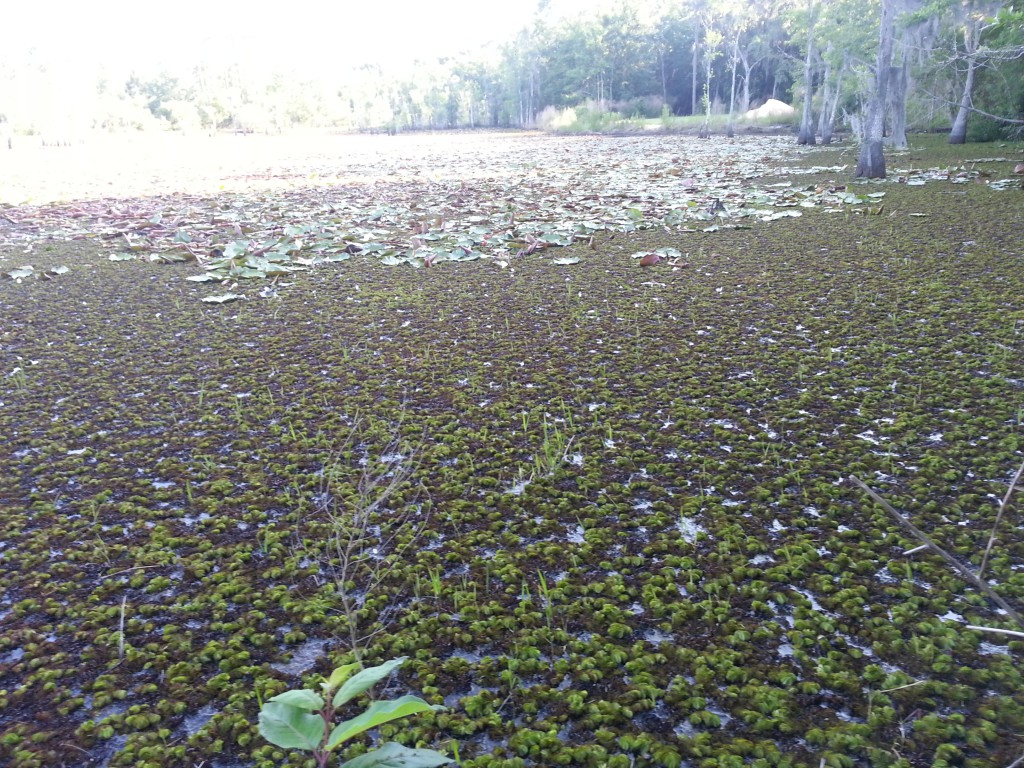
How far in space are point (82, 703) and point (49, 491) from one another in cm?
74

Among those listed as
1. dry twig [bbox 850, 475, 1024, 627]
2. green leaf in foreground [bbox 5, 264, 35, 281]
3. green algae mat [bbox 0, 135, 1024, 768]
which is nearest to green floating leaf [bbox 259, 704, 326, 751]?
green algae mat [bbox 0, 135, 1024, 768]

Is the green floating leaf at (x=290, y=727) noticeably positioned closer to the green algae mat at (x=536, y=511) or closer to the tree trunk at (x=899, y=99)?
the green algae mat at (x=536, y=511)

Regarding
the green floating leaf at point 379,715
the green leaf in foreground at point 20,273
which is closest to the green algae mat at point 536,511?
the green floating leaf at point 379,715

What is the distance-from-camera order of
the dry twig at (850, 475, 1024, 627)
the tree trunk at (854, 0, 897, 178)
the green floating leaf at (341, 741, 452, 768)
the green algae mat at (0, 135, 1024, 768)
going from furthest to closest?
the tree trunk at (854, 0, 897, 178) < the green algae mat at (0, 135, 1024, 768) < the green floating leaf at (341, 741, 452, 768) < the dry twig at (850, 475, 1024, 627)

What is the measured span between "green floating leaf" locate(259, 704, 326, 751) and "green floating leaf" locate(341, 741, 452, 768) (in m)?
0.05

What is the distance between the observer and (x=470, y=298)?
9.80ft

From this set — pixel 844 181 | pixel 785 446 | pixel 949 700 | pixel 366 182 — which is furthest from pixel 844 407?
pixel 366 182

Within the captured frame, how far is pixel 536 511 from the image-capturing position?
1.36 meters

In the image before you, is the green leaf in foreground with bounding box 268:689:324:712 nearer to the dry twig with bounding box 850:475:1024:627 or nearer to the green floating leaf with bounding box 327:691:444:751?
the green floating leaf with bounding box 327:691:444:751

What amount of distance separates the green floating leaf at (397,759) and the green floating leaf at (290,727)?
0.05 meters

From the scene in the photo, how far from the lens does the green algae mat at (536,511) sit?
2.90ft

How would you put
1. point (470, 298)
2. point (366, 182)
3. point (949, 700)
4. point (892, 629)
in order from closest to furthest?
1. point (949, 700)
2. point (892, 629)
3. point (470, 298)
4. point (366, 182)

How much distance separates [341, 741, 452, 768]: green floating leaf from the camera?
2.15ft

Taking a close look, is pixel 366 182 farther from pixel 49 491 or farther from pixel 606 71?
pixel 606 71
